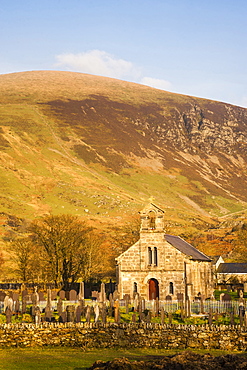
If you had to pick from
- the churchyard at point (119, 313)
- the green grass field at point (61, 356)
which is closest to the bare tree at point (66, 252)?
the churchyard at point (119, 313)

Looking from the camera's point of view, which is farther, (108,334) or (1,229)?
(1,229)

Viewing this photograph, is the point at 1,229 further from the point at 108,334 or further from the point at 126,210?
the point at 108,334

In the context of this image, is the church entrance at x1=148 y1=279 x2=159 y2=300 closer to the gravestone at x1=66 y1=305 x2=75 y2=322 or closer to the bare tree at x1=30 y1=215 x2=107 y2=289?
the bare tree at x1=30 y1=215 x2=107 y2=289

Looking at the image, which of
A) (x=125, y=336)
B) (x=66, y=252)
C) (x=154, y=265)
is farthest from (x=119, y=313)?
(x=66, y=252)

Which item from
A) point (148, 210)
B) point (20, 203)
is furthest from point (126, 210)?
point (148, 210)

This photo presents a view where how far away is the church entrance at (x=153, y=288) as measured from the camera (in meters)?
56.5

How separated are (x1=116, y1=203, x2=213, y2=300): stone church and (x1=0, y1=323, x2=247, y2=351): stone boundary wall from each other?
2453 centimetres

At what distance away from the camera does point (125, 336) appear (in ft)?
104

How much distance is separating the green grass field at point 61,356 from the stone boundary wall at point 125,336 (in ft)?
2.89

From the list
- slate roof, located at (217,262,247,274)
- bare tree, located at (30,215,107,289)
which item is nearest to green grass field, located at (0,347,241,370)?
bare tree, located at (30,215,107,289)

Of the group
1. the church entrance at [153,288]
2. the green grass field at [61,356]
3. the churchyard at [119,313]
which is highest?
the church entrance at [153,288]

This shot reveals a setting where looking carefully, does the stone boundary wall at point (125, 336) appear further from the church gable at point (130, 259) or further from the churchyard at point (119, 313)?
the church gable at point (130, 259)

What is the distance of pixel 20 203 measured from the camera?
17050cm

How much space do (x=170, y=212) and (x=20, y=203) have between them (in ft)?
197
